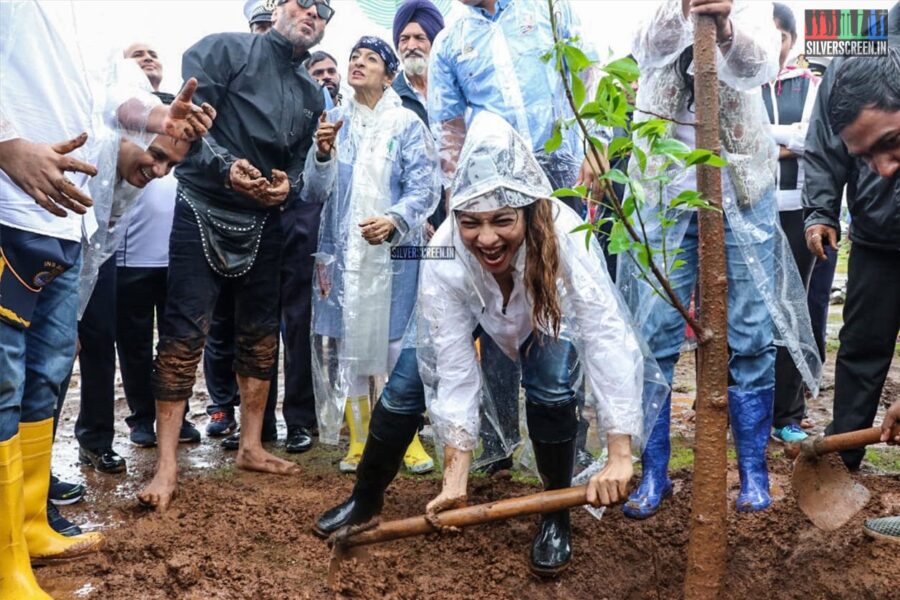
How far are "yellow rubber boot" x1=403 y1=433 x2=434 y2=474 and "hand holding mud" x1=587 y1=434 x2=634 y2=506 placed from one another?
1355mm

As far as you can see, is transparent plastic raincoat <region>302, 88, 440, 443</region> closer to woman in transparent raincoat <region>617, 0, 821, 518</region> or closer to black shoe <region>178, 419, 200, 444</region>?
black shoe <region>178, 419, 200, 444</region>

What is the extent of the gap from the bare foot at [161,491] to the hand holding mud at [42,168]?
139cm

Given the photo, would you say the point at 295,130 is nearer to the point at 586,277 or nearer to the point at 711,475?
the point at 586,277

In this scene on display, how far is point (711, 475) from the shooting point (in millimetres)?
2232

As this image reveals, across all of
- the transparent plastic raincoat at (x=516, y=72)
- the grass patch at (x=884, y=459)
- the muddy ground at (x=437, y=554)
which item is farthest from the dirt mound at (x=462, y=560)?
the transparent plastic raincoat at (x=516, y=72)

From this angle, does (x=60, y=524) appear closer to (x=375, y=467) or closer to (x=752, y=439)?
(x=375, y=467)

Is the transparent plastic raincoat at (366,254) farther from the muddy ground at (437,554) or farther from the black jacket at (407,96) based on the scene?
the muddy ground at (437,554)

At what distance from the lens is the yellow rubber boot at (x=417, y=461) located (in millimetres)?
3617

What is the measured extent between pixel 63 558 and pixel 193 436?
1.56 meters

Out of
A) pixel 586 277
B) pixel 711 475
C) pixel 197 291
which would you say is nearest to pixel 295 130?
pixel 197 291

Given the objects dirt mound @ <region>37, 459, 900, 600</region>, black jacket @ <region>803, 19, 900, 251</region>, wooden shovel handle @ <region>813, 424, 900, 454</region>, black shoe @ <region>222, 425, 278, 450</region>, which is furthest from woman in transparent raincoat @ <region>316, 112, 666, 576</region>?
black shoe @ <region>222, 425, 278, 450</region>

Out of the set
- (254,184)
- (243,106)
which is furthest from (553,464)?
(243,106)

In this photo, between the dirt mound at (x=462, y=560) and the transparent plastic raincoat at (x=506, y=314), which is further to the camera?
the dirt mound at (x=462, y=560)

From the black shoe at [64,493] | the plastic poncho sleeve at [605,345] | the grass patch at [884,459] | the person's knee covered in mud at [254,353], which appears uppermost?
the plastic poncho sleeve at [605,345]
